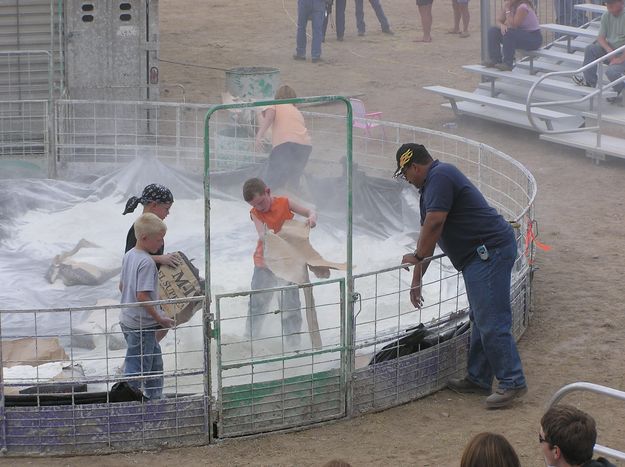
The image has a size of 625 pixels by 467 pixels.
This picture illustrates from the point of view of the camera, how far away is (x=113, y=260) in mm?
10469

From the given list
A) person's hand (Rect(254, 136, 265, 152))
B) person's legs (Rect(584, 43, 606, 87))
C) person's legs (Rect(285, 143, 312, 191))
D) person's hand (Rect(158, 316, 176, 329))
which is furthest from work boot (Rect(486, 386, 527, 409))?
person's legs (Rect(584, 43, 606, 87))

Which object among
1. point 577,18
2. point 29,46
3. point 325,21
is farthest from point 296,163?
point 325,21

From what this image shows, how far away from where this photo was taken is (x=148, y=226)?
7.41m

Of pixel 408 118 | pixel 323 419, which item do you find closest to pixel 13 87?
pixel 408 118

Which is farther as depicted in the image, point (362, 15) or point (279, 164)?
point (362, 15)

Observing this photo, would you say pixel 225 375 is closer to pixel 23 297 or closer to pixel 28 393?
pixel 28 393

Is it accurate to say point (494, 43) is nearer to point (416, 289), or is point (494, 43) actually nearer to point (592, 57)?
point (592, 57)

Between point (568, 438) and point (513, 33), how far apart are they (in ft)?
41.9

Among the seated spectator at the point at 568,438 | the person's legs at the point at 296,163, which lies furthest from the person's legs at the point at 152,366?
the seated spectator at the point at 568,438

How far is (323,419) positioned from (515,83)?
10.3 meters

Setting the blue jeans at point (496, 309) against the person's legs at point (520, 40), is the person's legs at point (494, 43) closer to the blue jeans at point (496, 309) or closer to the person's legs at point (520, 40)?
the person's legs at point (520, 40)

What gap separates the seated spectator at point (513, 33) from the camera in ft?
55.5

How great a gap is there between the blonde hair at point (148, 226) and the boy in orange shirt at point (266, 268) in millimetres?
736

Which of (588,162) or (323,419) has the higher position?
(588,162)
